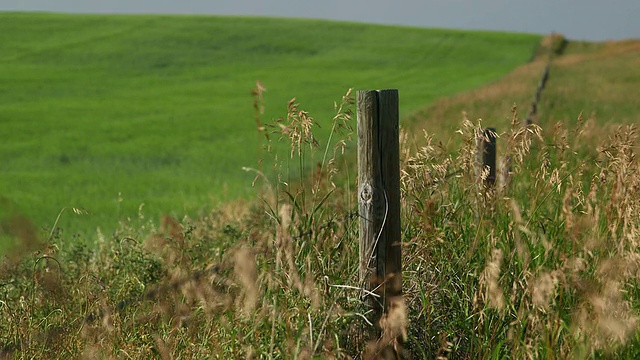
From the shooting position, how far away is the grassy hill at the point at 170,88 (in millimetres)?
13070

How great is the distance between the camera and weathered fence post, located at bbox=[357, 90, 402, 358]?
3.72 m

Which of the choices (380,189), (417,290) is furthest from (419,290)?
(380,189)

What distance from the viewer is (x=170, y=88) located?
30.2 meters

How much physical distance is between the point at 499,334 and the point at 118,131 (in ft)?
58.0

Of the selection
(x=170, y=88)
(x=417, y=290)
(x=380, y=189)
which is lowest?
(x=170, y=88)

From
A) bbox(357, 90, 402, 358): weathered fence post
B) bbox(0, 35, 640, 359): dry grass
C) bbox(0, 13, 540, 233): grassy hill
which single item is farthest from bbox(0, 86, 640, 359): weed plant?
bbox(0, 13, 540, 233): grassy hill

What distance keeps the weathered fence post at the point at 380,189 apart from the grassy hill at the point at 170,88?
3275mm

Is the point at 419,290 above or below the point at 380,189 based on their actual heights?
below

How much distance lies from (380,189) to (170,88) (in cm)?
2742

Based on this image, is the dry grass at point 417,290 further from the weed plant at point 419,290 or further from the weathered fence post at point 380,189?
the weathered fence post at point 380,189

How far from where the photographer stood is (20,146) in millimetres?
17594

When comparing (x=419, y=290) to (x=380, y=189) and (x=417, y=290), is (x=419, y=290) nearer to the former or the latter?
(x=417, y=290)

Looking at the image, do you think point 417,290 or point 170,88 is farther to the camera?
point 170,88

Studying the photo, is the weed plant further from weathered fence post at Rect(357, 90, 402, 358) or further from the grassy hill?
the grassy hill
